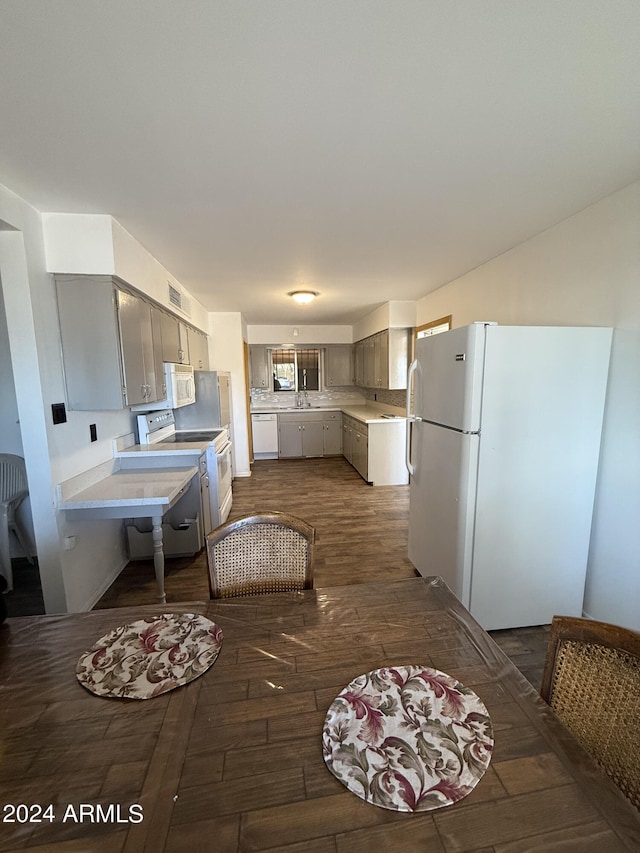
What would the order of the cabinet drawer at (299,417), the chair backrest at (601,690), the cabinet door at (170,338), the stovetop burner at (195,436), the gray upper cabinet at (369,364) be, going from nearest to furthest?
the chair backrest at (601,690) < the cabinet door at (170,338) < the stovetop burner at (195,436) < the gray upper cabinet at (369,364) < the cabinet drawer at (299,417)

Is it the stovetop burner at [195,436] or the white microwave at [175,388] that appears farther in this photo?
the stovetop burner at [195,436]

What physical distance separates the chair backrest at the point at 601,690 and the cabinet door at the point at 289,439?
550cm

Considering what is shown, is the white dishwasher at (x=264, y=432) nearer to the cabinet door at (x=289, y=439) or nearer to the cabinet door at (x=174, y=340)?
the cabinet door at (x=289, y=439)

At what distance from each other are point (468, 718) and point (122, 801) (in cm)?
70

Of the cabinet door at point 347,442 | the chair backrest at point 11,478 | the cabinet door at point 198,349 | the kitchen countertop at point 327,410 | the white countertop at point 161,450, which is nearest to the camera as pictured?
the chair backrest at point 11,478

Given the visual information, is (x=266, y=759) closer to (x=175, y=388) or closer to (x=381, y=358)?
(x=175, y=388)

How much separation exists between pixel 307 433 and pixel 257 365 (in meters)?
1.54

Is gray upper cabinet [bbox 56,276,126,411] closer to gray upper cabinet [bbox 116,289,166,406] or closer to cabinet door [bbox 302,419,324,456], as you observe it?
gray upper cabinet [bbox 116,289,166,406]

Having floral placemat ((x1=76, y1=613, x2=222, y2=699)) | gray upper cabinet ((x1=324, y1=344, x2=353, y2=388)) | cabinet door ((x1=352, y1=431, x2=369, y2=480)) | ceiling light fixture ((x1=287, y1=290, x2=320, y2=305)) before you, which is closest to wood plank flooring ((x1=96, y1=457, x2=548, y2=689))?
cabinet door ((x1=352, y1=431, x2=369, y2=480))

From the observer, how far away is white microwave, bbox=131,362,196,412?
309 centimetres

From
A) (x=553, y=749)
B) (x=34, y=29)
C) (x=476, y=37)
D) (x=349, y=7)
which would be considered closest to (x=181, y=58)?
(x=34, y=29)

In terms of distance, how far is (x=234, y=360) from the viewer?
5203 mm

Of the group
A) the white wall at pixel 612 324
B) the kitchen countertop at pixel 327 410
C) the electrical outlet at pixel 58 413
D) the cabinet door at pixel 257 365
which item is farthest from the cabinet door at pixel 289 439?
the white wall at pixel 612 324

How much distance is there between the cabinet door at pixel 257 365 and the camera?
6.46m
